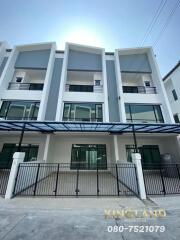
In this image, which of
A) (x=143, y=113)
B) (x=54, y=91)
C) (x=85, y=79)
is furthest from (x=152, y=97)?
(x=54, y=91)

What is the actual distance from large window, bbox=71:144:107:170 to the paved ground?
20.2 feet

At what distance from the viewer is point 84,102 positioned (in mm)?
10719

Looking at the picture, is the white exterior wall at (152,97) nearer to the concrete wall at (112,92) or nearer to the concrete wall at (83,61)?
the concrete wall at (112,92)

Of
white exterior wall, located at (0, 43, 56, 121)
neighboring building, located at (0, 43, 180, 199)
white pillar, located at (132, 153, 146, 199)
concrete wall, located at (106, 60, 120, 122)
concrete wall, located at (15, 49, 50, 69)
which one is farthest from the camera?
concrete wall, located at (15, 49, 50, 69)

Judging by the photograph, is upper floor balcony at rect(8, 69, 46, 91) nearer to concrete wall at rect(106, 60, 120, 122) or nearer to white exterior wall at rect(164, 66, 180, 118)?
concrete wall at rect(106, 60, 120, 122)

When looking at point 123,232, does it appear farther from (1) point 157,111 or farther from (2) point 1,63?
(2) point 1,63

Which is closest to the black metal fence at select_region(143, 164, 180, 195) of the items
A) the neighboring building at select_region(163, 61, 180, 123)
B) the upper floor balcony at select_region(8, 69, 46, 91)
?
the neighboring building at select_region(163, 61, 180, 123)

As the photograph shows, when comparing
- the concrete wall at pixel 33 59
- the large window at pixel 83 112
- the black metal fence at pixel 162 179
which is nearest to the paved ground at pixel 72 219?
the black metal fence at pixel 162 179

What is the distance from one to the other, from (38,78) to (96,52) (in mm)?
7230

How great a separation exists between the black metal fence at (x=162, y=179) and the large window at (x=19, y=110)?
9933 millimetres

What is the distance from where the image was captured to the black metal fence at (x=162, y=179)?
6.08m

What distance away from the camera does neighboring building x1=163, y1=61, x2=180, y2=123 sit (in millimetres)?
14484

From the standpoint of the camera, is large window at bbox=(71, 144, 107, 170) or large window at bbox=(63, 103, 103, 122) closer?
large window at bbox=(63, 103, 103, 122)

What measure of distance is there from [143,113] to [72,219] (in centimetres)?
958
